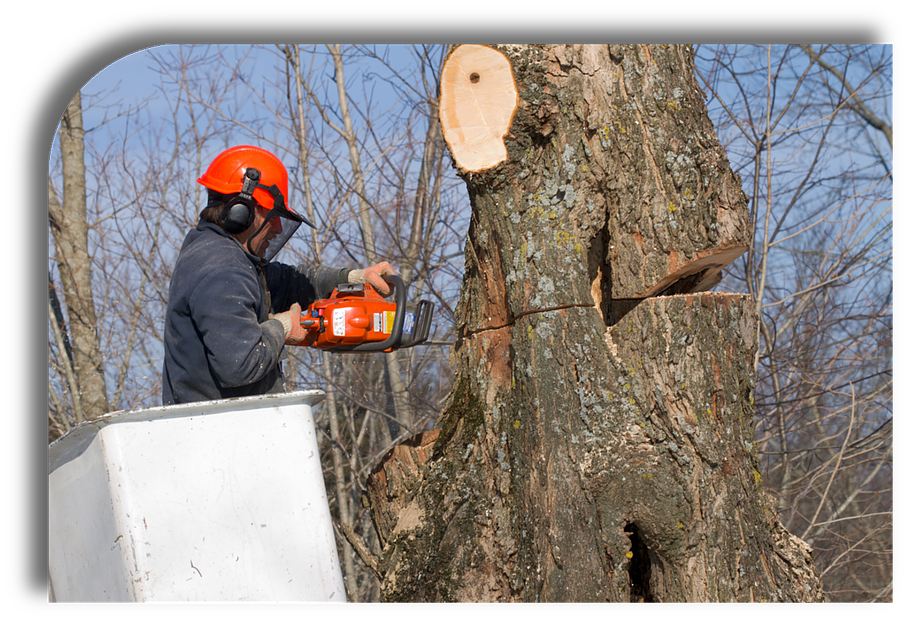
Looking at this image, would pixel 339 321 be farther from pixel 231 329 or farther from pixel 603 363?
pixel 603 363

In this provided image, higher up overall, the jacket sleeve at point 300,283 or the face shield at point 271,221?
the face shield at point 271,221

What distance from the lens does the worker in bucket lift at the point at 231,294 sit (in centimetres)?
243

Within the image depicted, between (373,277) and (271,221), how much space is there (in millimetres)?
618

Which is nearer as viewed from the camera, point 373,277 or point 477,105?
point 477,105

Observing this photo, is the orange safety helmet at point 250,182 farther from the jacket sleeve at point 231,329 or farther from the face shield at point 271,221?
the jacket sleeve at point 231,329

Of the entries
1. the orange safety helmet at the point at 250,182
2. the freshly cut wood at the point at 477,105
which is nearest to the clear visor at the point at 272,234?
the orange safety helmet at the point at 250,182

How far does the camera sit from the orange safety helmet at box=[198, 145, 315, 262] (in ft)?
9.00

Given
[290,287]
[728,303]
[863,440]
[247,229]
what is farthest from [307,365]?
[863,440]

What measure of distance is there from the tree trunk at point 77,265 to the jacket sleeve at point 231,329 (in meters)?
4.38

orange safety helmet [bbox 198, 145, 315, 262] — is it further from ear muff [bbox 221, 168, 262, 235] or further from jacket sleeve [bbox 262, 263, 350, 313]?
jacket sleeve [bbox 262, 263, 350, 313]

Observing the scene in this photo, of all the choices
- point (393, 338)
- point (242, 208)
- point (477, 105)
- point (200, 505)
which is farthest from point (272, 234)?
point (200, 505)

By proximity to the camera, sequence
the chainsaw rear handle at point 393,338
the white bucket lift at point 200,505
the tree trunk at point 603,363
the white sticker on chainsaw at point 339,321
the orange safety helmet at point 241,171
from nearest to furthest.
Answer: the white bucket lift at point 200,505 → the tree trunk at point 603,363 → the orange safety helmet at point 241,171 → the white sticker on chainsaw at point 339,321 → the chainsaw rear handle at point 393,338

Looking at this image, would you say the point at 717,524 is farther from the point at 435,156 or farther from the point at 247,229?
the point at 435,156

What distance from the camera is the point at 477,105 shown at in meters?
2.57
